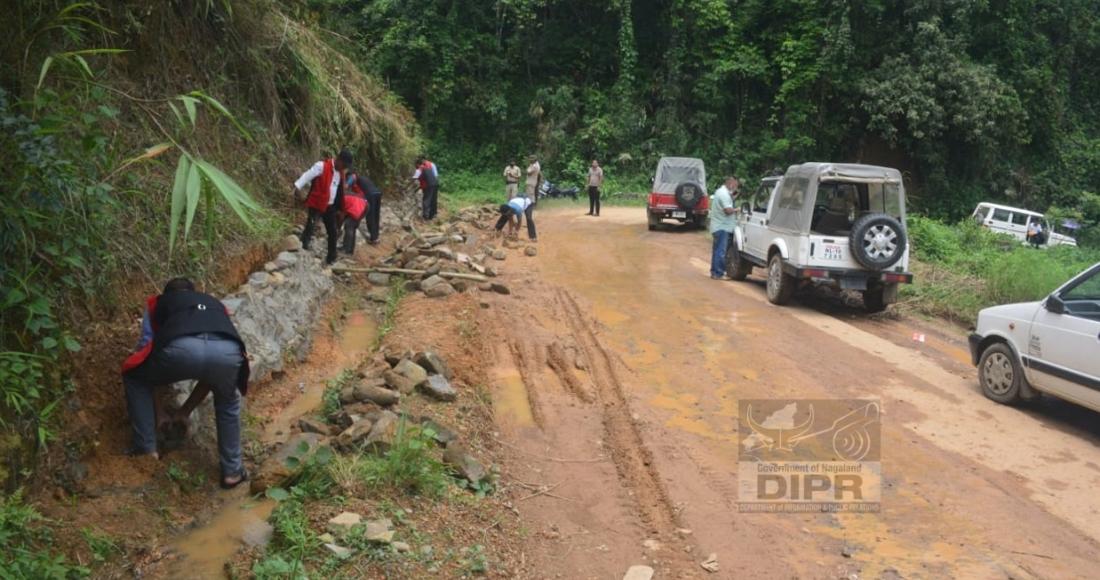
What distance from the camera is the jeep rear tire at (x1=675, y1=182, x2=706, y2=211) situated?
64.9 feet

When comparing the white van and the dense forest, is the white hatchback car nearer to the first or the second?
the white van

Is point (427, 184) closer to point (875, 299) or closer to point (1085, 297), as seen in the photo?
point (875, 299)

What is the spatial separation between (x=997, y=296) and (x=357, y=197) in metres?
9.52

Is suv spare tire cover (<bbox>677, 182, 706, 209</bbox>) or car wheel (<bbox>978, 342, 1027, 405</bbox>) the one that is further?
suv spare tire cover (<bbox>677, 182, 706, 209</bbox>)

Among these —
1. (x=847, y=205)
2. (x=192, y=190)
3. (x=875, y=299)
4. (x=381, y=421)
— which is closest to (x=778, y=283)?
(x=875, y=299)

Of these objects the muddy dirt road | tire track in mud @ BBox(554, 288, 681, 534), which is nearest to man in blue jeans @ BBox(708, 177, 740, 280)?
the muddy dirt road

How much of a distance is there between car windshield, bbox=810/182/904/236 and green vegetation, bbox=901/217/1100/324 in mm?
1721

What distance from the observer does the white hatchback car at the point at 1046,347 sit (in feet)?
21.9

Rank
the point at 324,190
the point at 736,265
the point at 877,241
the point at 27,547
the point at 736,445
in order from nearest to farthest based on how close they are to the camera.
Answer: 1. the point at 27,547
2. the point at 736,445
3. the point at 324,190
4. the point at 877,241
5. the point at 736,265

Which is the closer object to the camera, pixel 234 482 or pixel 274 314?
pixel 234 482

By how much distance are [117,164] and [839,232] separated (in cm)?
932

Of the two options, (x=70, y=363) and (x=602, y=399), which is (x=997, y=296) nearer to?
(x=602, y=399)

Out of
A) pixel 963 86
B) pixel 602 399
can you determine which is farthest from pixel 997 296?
pixel 963 86

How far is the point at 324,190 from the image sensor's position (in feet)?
32.9
